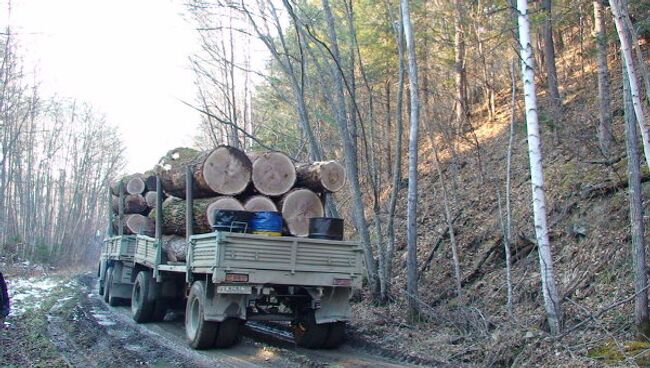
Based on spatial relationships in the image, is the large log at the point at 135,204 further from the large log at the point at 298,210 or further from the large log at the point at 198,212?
the large log at the point at 298,210

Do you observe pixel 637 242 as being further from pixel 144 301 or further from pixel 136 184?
pixel 136 184

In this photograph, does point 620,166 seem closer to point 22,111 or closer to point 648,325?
point 648,325

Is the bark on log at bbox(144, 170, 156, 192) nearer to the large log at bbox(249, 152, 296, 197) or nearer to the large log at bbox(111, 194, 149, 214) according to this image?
the large log at bbox(111, 194, 149, 214)

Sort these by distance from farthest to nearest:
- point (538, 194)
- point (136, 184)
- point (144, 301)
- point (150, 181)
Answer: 1. point (136, 184)
2. point (150, 181)
3. point (144, 301)
4. point (538, 194)

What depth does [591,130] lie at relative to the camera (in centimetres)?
1455

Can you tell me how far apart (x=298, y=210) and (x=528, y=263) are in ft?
14.7

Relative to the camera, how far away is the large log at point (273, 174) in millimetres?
9930

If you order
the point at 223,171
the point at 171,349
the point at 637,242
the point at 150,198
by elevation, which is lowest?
the point at 171,349

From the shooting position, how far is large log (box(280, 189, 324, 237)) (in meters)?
9.84

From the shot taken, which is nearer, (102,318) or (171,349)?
(171,349)

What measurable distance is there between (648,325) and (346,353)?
4052mm

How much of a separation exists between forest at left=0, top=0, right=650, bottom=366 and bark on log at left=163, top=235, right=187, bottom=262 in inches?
99.5

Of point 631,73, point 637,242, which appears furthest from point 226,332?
point 631,73

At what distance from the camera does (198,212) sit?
32.8ft
